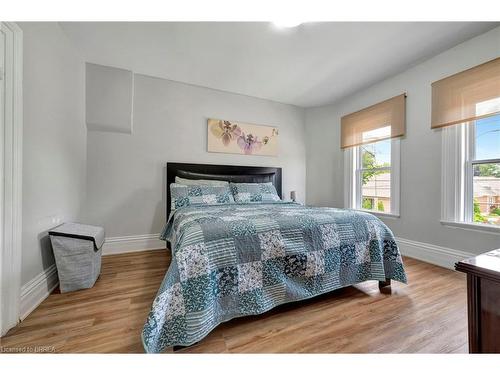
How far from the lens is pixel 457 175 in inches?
90.5

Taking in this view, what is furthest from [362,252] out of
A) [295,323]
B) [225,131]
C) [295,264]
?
[225,131]

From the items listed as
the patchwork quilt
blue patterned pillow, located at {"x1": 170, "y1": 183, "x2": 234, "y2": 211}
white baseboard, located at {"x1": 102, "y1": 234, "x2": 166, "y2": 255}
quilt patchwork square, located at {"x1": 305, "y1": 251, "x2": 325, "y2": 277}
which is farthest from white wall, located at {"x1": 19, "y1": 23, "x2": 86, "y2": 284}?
quilt patchwork square, located at {"x1": 305, "y1": 251, "x2": 325, "y2": 277}

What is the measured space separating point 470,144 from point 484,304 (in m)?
2.41

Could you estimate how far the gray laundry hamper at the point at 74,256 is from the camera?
5.70 ft

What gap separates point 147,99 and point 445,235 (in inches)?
162

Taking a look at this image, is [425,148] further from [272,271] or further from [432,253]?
[272,271]

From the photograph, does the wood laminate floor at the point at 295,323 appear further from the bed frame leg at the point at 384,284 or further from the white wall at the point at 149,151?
the white wall at the point at 149,151

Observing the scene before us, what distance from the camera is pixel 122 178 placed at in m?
2.80

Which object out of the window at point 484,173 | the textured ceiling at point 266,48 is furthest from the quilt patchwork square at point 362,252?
the textured ceiling at point 266,48

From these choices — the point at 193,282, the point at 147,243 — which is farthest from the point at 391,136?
the point at 147,243

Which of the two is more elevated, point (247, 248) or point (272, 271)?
point (247, 248)

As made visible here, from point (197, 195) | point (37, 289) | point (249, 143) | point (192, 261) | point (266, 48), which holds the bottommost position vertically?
point (37, 289)

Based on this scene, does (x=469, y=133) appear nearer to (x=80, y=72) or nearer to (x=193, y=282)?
(x=193, y=282)

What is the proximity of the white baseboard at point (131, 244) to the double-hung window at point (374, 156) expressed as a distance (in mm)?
3117
